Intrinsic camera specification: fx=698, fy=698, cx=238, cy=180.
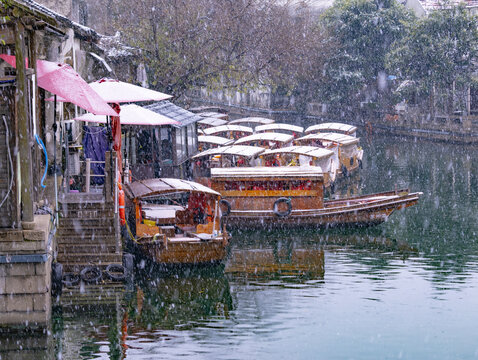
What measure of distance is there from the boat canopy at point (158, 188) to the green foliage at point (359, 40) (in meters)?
36.7

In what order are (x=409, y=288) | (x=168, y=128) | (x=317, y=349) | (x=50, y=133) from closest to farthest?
(x=317, y=349)
(x=409, y=288)
(x=50, y=133)
(x=168, y=128)

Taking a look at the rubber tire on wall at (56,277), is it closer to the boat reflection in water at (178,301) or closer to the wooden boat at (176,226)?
the boat reflection in water at (178,301)

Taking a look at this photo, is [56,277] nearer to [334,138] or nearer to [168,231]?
[168,231]

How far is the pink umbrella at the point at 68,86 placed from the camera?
12953mm

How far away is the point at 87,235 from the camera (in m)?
14.1

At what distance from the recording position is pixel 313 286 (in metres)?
16.2

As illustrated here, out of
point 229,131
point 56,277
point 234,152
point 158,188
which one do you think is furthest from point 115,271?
point 229,131

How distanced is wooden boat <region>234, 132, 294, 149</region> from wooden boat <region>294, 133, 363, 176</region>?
1.00 meters

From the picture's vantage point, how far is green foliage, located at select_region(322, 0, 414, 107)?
173ft

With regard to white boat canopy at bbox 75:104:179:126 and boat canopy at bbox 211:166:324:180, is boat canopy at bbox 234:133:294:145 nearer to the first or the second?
boat canopy at bbox 211:166:324:180

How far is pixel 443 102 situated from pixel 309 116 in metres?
11.6

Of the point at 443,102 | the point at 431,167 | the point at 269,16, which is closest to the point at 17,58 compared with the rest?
the point at 431,167

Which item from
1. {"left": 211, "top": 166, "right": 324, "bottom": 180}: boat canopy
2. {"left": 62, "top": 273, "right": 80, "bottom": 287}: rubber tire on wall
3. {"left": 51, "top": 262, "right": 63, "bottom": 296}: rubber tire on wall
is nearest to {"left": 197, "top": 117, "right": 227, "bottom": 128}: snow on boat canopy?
{"left": 211, "top": 166, "right": 324, "bottom": 180}: boat canopy

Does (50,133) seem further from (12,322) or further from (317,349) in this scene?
(317,349)
